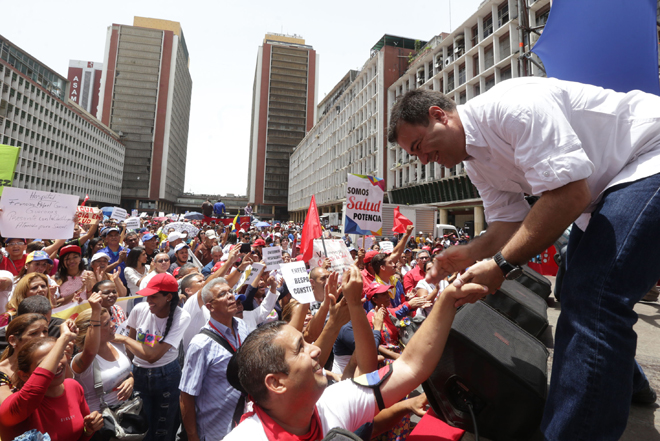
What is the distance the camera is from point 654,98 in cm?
148

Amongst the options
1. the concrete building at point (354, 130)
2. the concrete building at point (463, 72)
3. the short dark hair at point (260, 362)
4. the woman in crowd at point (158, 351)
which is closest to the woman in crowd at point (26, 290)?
the woman in crowd at point (158, 351)

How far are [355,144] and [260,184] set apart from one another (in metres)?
56.3

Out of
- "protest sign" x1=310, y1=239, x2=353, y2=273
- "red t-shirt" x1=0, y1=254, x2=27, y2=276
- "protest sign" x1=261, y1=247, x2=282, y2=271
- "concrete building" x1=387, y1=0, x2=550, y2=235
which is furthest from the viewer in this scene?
"concrete building" x1=387, y1=0, x2=550, y2=235

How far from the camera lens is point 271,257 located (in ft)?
19.4

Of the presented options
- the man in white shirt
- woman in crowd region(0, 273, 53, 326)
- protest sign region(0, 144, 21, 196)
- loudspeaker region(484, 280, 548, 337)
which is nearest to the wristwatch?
the man in white shirt

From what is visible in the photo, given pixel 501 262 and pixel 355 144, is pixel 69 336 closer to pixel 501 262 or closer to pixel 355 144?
pixel 501 262

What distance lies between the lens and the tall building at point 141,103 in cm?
9831

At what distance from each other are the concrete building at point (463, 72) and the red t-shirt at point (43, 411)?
26.1 metres

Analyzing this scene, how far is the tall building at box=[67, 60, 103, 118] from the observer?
140m

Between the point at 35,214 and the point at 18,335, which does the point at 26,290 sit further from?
the point at 35,214

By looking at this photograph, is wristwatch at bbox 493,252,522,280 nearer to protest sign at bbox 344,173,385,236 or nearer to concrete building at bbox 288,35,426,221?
protest sign at bbox 344,173,385,236

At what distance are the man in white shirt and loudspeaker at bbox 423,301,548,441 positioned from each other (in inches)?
14.1

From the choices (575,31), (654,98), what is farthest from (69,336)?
(575,31)

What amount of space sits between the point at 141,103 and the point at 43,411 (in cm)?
11563
